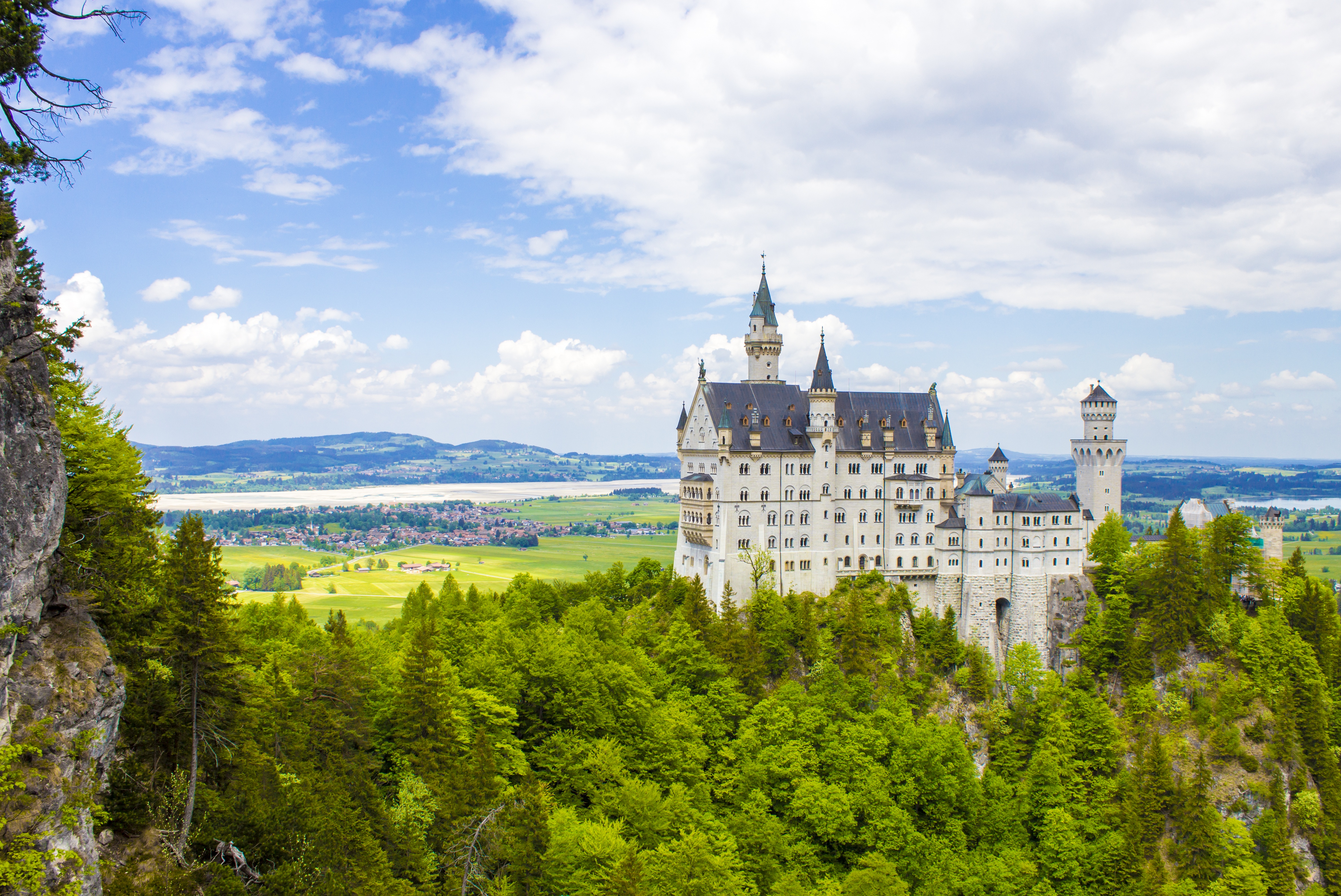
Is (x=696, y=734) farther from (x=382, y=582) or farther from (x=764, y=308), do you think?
(x=382, y=582)

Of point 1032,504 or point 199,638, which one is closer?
point 199,638

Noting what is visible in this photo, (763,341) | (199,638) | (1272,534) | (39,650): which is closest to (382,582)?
(763,341)

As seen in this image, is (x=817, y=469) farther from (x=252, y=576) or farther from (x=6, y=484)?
(x=252, y=576)

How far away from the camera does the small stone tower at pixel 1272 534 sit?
91938 millimetres

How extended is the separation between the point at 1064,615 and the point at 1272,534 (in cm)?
2531

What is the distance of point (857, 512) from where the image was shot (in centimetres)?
8656

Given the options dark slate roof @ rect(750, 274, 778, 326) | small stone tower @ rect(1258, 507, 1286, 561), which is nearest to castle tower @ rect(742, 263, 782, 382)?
dark slate roof @ rect(750, 274, 778, 326)

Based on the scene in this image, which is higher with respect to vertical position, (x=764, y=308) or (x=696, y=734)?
(x=764, y=308)

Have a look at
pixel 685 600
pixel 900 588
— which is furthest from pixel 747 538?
pixel 900 588

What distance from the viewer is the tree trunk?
31938 millimetres

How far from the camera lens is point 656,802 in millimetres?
53375

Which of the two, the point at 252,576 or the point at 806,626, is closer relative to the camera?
the point at 806,626

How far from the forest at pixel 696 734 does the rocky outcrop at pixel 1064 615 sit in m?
1.40

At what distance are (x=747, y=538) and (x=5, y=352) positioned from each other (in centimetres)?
6228
